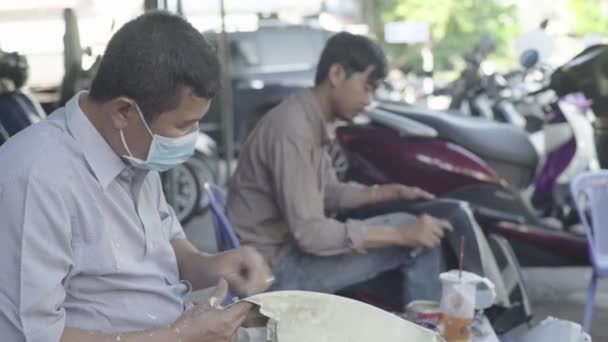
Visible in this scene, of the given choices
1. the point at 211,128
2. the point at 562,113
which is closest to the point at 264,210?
the point at 562,113

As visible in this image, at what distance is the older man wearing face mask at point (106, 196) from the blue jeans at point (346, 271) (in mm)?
1094

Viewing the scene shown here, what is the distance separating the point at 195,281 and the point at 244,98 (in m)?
7.50

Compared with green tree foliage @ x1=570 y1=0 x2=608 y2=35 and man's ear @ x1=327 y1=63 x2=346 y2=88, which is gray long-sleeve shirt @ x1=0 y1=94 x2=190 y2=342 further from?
green tree foliage @ x1=570 y1=0 x2=608 y2=35

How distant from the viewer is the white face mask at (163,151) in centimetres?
181

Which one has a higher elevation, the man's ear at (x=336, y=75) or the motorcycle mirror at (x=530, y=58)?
the man's ear at (x=336, y=75)

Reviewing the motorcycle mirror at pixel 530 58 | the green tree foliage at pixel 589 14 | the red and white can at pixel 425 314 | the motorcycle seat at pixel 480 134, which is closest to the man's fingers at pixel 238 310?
the red and white can at pixel 425 314

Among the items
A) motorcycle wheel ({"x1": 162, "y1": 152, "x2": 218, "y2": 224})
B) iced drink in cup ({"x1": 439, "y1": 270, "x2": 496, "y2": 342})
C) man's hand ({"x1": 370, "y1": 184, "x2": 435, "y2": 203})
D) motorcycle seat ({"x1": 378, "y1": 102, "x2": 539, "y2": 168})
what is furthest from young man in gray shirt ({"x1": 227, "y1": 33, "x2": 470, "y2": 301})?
motorcycle wheel ({"x1": 162, "y1": 152, "x2": 218, "y2": 224})

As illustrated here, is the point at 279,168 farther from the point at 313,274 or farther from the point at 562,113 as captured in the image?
the point at 562,113

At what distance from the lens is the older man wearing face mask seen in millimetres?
1620

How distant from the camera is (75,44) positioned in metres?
4.68

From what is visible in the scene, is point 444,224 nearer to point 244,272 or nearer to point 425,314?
point 425,314

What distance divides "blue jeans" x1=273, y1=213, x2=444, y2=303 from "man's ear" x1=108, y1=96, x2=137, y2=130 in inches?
52.2

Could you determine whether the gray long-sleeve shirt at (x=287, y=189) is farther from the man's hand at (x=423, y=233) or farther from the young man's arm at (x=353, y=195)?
the young man's arm at (x=353, y=195)

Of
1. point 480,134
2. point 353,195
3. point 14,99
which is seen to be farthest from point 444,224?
point 14,99
